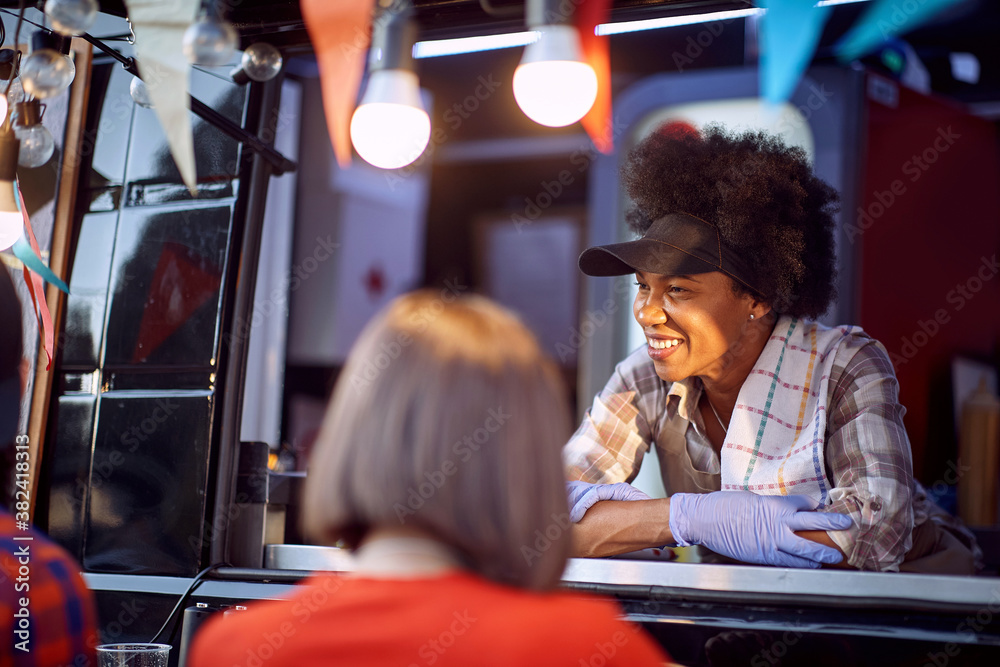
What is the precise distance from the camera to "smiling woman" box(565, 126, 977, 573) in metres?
1.96

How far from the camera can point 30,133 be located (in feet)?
6.60

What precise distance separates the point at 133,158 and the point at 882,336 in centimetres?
Result: 238

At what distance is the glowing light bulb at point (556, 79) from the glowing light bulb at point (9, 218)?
41.1 inches

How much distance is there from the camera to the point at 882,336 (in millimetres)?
3154

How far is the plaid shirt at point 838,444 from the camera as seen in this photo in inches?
76.6

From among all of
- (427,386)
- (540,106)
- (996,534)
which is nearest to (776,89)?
(540,106)

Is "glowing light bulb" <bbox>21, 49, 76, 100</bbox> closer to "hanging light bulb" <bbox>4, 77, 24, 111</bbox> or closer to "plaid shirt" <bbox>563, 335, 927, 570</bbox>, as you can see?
"hanging light bulb" <bbox>4, 77, 24, 111</bbox>

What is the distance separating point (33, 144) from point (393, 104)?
779 mm

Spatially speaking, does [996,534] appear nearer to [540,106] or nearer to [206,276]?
Answer: [540,106]

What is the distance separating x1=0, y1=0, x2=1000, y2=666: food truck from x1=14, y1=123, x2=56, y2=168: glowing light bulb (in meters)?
0.23

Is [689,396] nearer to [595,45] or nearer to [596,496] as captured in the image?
[596,496]
